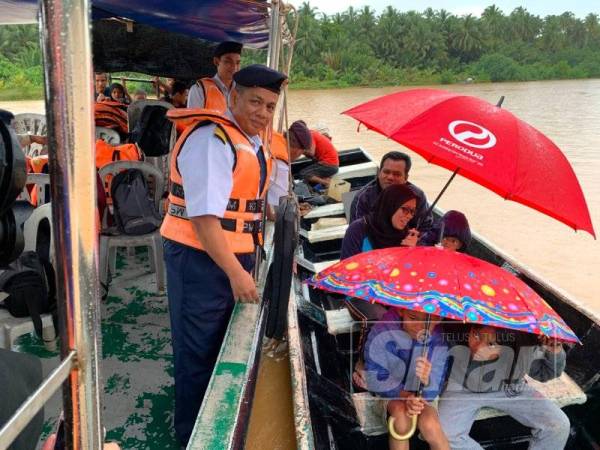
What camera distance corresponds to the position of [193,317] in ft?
6.23

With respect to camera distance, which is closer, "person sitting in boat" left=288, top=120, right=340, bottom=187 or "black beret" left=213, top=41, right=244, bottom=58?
"black beret" left=213, top=41, right=244, bottom=58

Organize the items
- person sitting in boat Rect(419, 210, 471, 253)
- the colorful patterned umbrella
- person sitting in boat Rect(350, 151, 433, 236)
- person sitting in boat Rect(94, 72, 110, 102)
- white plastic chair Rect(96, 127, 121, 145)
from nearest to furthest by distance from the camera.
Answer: the colorful patterned umbrella → person sitting in boat Rect(419, 210, 471, 253) → person sitting in boat Rect(350, 151, 433, 236) → white plastic chair Rect(96, 127, 121, 145) → person sitting in boat Rect(94, 72, 110, 102)

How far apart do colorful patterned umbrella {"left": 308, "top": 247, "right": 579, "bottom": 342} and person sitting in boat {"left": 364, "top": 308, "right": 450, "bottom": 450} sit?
0.52ft

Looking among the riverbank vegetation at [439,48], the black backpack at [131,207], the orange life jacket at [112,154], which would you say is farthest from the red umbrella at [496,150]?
the riverbank vegetation at [439,48]

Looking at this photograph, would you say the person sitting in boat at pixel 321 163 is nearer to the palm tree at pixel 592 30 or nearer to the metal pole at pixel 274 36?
the metal pole at pixel 274 36

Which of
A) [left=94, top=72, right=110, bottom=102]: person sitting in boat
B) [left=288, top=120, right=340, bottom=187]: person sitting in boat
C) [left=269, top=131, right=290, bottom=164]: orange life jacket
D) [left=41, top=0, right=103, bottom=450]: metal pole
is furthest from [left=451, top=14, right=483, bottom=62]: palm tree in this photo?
[left=41, top=0, right=103, bottom=450]: metal pole

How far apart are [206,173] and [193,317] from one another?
1.88 feet

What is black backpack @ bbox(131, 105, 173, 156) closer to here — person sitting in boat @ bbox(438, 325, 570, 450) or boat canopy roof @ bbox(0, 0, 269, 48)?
boat canopy roof @ bbox(0, 0, 269, 48)

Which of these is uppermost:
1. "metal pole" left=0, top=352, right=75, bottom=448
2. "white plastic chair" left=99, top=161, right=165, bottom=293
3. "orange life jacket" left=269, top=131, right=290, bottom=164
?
"metal pole" left=0, top=352, right=75, bottom=448

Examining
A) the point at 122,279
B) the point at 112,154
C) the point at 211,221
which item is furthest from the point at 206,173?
the point at 112,154

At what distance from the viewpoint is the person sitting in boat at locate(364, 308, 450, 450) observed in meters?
1.78

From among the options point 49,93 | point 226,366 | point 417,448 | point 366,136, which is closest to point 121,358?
point 226,366

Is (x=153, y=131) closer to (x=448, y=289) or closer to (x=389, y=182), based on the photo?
(x=389, y=182)

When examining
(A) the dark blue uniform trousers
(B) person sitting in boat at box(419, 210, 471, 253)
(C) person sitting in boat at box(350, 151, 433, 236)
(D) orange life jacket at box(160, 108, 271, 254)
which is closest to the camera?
(D) orange life jacket at box(160, 108, 271, 254)
